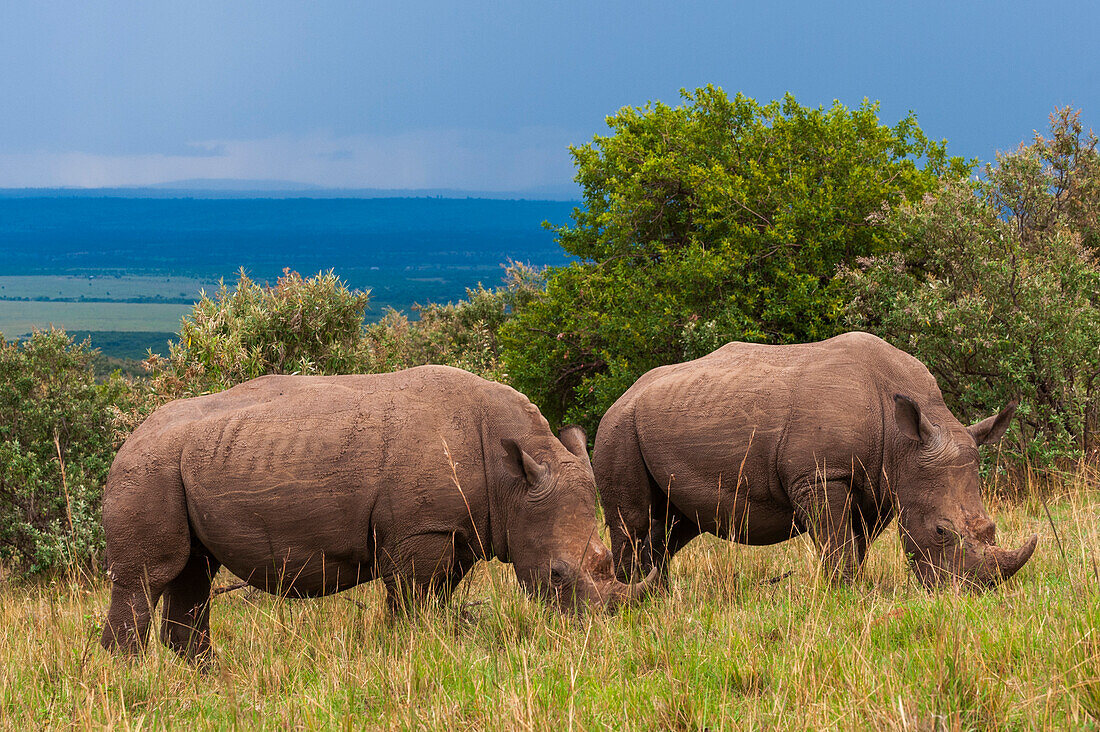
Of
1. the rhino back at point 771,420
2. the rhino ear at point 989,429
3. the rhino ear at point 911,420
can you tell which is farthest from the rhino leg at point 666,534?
the rhino ear at point 989,429

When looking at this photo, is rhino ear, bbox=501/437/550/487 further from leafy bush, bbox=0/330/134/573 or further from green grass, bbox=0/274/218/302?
green grass, bbox=0/274/218/302

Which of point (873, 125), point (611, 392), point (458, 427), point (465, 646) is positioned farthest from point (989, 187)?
point (465, 646)

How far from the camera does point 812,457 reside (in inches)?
274

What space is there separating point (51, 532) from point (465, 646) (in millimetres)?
11006

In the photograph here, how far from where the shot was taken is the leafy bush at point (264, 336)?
1209 cm

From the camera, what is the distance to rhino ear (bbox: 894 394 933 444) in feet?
21.8

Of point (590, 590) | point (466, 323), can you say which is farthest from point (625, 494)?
point (466, 323)

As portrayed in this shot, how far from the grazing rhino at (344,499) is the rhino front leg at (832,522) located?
65.0 inches

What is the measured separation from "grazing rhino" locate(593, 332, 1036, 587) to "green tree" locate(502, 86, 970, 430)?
21.8ft

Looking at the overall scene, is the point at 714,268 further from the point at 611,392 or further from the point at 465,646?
the point at 465,646

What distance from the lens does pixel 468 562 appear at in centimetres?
684

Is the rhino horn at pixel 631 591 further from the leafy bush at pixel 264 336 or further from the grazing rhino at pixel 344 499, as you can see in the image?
the leafy bush at pixel 264 336

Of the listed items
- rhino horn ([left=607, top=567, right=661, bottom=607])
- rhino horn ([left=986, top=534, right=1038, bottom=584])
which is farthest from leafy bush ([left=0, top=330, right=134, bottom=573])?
rhino horn ([left=986, top=534, right=1038, bottom=584])

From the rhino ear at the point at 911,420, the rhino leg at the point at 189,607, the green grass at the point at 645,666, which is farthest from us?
the rhino leg at the point at 189,607
